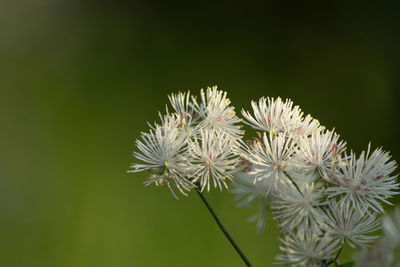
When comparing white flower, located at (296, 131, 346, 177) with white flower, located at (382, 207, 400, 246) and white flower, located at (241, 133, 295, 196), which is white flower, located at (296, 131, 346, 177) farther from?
white flower, located at (382, 207, 400, 246)

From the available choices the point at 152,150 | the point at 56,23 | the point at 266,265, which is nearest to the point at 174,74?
the point at 56,23

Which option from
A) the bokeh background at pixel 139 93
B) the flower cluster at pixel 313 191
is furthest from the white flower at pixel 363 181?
the bokeh background at pixel 139 93

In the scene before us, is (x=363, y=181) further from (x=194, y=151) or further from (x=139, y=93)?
(x=139, y=93)

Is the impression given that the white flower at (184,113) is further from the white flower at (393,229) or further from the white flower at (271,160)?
the white flower at (393,229)

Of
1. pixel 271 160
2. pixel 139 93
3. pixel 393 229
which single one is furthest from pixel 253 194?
pixel 139 93

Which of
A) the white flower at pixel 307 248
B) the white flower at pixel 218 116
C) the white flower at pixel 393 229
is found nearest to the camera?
the white flower at pixel 393 229

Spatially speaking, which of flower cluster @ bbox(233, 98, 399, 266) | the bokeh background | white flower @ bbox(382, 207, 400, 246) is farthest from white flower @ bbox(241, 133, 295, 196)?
the bokeh background

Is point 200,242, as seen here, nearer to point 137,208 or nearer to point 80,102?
point 137,208
